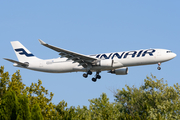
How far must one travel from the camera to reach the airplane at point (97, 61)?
43438 mm

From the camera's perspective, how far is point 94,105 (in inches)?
1890

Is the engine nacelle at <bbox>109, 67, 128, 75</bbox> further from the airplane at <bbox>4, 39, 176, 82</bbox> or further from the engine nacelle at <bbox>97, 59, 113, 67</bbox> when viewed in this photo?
the engine nacelle at <bbox>97, 59, 113, 67</bbox>

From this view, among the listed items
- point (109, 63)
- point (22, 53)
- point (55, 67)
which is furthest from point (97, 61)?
point (22, 53)

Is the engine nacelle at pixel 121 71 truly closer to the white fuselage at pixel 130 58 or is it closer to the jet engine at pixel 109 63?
the white fuselage at pixel 130 58

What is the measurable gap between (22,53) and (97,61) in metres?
15.6

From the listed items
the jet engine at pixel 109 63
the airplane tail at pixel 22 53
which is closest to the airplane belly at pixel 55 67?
the airplane tail at pixel 22 53

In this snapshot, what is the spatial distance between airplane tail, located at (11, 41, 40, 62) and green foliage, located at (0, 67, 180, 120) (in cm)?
634

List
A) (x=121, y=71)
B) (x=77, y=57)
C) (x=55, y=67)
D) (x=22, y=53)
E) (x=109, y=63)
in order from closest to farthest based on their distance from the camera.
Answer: (x=109, y=63) < (x=77, y=57) < (x=121, y=71) < (x=55, y=67) < (x=22, y=53)

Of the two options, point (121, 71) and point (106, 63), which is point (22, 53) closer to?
point (106, 63)

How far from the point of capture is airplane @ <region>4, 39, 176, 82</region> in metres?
43.4

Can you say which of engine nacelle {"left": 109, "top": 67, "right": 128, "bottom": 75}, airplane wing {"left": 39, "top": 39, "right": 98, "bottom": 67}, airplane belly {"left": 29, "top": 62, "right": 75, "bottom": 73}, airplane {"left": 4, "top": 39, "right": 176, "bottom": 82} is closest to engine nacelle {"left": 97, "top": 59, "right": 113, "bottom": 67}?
airplane {"left": 4, "top": 39, "right": 176, "bottom": 82}

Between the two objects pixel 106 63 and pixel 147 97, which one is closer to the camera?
pixel 106 63

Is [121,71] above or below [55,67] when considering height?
below

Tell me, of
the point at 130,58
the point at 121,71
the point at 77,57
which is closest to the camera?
the point at 130,58
